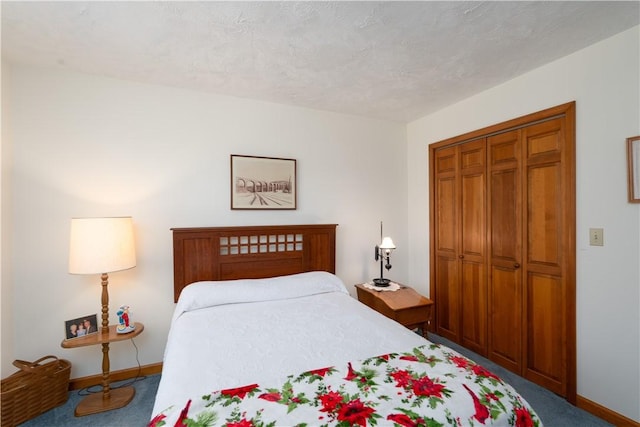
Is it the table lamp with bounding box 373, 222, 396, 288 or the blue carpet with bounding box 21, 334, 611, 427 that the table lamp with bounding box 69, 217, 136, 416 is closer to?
the blue carpet with bounding box 21, 334, 611, 427

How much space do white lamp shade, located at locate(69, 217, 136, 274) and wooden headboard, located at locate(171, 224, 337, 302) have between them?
48 cm

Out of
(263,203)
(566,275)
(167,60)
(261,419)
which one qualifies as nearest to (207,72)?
(167,60)

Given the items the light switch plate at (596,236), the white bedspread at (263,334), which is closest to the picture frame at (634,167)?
the light switch plate at (596,236)

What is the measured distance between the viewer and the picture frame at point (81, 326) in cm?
212

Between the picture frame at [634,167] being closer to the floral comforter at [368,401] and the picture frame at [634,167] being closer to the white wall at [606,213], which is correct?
the white wall at [606,213]

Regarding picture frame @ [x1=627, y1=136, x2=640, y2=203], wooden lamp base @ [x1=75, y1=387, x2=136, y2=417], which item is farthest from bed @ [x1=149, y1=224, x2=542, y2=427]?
picture frame @ [x1=627, y1=136, x2=640, y2=203]

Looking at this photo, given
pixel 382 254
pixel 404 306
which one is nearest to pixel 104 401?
pixel 404 306

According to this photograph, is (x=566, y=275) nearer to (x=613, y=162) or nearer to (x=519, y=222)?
(x=519, y=222)

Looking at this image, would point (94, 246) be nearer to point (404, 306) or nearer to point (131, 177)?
point (131, 177)

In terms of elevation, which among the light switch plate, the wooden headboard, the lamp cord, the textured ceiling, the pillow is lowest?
the lamp cord

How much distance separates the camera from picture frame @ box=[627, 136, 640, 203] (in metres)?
1.75

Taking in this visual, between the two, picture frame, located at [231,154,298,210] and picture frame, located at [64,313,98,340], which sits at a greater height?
picture frame, located at [231,154,298,210]

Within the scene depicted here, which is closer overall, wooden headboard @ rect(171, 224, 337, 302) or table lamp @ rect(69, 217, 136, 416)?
table lamp @ rect(69, 217, 136, 416)

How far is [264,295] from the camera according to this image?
7.73 ft
